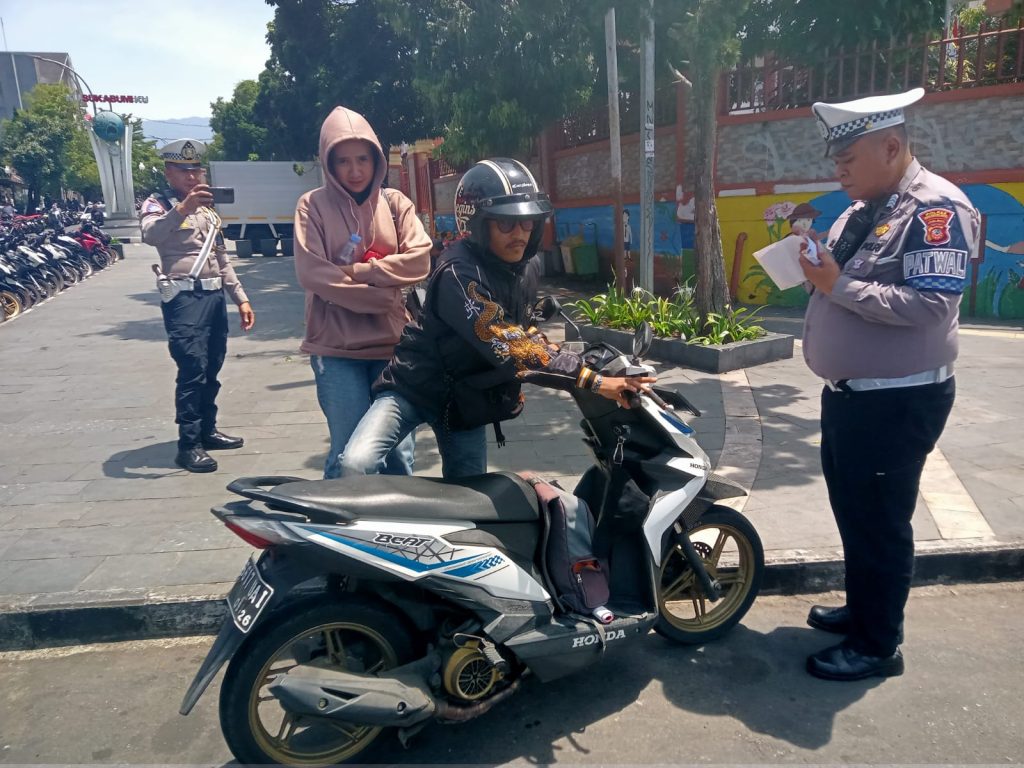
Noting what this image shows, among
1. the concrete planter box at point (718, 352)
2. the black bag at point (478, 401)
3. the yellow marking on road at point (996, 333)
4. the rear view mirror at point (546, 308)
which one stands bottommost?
the yellow marking on road at point (996, 333)

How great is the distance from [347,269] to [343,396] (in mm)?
544

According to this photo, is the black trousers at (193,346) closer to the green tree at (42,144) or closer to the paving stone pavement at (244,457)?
the paving stone pavement at (244,457)

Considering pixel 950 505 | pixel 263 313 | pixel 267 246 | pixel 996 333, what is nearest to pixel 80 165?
pixel 267 246

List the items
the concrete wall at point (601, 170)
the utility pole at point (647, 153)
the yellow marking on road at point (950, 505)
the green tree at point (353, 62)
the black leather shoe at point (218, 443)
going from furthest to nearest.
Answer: the green tree at point (353, 62) → the concrete wall at point (601, 170) → the utility pole at point (647, 153) → the black leather shoe at point (218, 443) → the yellow marking on road at point (950, 505)

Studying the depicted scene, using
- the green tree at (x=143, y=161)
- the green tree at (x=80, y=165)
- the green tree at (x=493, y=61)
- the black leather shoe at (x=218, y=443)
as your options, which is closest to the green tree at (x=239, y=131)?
the green tree at (x=143, y=161)

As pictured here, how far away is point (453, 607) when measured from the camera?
2564 mm

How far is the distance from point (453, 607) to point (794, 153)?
32.9ft

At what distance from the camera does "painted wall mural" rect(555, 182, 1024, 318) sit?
32.4ft

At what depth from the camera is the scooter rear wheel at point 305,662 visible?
231cm

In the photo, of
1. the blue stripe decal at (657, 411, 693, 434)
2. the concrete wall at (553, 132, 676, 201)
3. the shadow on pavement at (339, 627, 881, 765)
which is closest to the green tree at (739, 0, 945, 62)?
the concrete wall at (553, 132, 676, 201)

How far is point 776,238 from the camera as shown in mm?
11336

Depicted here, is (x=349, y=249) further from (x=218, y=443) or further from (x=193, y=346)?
(x=218, y=443)

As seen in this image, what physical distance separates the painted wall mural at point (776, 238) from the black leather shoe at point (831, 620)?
609cm

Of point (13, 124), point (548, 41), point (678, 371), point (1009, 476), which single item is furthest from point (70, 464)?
point (13, 124)
